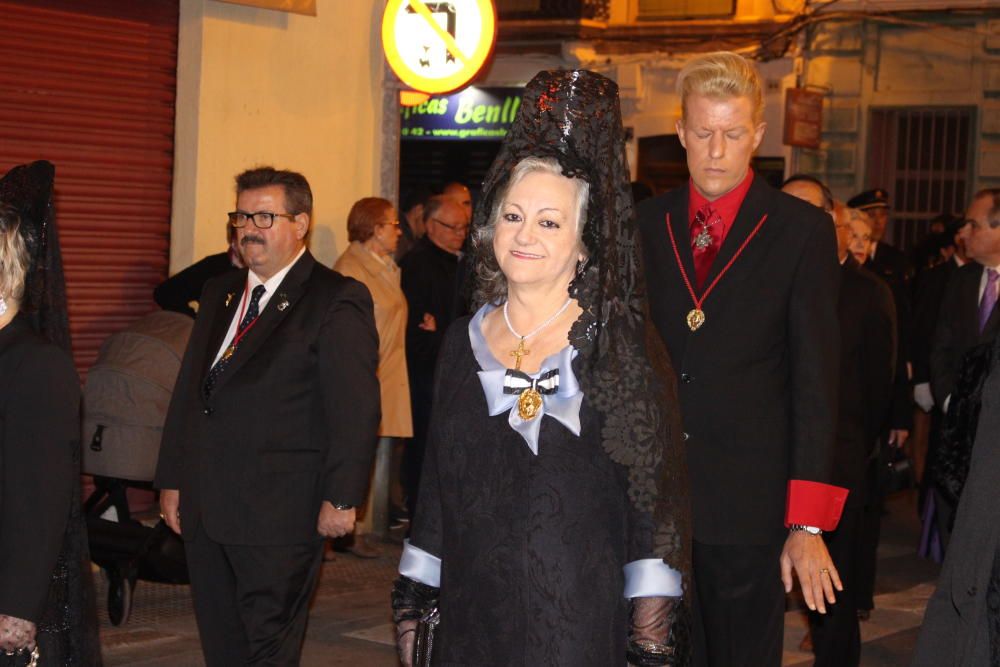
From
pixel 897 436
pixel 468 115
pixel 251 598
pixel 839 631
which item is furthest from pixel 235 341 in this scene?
pixel 468 115

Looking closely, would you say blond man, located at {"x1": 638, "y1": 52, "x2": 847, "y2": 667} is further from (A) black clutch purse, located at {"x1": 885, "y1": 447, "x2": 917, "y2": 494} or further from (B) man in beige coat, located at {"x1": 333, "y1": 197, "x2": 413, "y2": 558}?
(B) man in beige coat, located at {"x1": 333, "y1": 197, "x2": 413, "y2": 558}

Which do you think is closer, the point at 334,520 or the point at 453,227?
the point at 334,520

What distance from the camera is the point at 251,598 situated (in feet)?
19.1

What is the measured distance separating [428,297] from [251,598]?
4695 mm

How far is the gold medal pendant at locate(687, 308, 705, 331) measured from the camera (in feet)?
14.9

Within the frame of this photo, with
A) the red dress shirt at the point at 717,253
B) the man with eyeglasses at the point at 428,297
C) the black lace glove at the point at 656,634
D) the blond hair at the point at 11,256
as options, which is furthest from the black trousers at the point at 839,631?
the man with eyeglasses at the point at 428,297

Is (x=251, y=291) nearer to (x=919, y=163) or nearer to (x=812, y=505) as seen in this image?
(x=812, y=505)

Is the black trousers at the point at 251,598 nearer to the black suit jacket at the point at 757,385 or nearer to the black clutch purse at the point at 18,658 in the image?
the black clutch purse at the point at 18,658

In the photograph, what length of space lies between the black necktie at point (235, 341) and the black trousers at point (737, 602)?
2.21m

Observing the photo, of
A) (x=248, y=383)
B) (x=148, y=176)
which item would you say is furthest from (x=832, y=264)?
(x=148, y=176)

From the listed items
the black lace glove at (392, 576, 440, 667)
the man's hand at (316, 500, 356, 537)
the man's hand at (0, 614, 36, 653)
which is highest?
the black lace glove at (392, 576, 440, 667)

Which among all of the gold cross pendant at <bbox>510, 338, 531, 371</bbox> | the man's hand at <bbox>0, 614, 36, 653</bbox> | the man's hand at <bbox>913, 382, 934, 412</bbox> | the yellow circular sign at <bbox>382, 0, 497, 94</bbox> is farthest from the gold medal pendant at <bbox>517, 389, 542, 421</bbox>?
the man's hand at <bbox>913, 382, 934, 412</bbox>

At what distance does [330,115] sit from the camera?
32.0ft

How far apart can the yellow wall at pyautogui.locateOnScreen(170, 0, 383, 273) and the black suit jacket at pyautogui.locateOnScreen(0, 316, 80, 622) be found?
4.62 m
